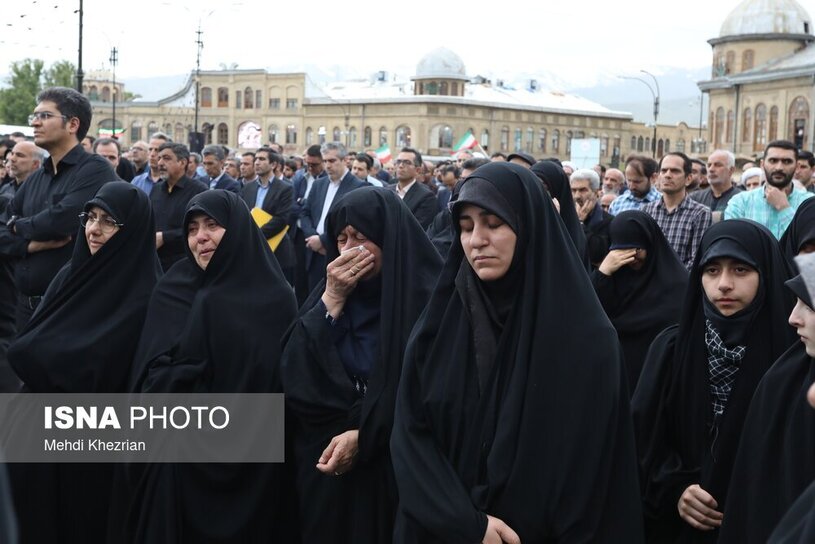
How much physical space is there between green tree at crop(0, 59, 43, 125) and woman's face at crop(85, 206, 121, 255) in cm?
6693

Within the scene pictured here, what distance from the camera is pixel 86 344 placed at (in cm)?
457

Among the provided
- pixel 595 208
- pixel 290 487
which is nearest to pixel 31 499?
pixel 290 487

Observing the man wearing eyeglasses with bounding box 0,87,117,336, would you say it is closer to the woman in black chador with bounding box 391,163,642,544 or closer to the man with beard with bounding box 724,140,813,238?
the woman in black chador with bounding box 391,163,642,544

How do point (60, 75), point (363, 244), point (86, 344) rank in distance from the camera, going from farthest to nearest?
point (60, 75)
point (86, 344)
point (363, 244)

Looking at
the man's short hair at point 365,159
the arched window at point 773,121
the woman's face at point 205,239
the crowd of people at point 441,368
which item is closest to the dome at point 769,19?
the arched window at point 773,121

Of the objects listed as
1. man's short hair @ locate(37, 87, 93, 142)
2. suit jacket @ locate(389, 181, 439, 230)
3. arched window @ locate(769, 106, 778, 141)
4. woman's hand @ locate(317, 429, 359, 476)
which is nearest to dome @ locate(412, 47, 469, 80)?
arched window @ locate(769, 106, 778, 141)

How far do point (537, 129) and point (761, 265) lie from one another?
8000 cm

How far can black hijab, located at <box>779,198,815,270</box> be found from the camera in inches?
178

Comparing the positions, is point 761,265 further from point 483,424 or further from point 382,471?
point 382,471

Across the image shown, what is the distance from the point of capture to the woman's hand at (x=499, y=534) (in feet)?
10.0

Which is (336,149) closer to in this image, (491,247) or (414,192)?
(414,192)

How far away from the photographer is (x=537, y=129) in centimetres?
8238

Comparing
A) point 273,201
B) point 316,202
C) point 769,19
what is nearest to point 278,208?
point 273,201

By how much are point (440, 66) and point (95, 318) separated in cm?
7592
